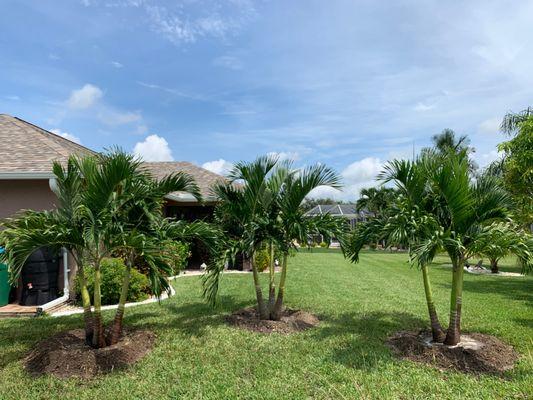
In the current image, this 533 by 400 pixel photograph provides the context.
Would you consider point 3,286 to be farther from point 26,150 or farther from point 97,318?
point 97,318

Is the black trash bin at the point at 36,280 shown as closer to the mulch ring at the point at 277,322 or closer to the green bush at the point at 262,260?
the mulch ring at the point at 277,322

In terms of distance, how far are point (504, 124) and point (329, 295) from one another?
37.0 ft

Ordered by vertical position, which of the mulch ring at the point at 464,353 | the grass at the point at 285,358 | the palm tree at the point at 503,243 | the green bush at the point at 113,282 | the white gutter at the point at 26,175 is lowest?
the grass at the point at 285,358

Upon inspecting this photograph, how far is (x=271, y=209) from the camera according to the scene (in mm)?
7035

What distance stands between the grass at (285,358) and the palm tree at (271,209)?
Result: 3.55 ft

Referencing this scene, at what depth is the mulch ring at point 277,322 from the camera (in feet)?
21.2

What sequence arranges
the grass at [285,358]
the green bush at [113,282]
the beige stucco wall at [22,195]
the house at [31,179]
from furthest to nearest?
the beige stucco wall at [22,195], the green bush at [113,282], the house at [31,179], the grass at [285,358]

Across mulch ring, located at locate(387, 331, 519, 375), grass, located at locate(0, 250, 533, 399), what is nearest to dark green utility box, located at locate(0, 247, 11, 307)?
grass, located at locate(0, 250, 533, 399)

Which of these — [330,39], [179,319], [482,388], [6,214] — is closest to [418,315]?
[482,388]

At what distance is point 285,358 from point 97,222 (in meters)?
3.18

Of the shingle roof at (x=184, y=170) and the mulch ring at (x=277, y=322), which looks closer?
the mulch ring at (x=277, y=322)

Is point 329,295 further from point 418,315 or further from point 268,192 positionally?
point 268,192

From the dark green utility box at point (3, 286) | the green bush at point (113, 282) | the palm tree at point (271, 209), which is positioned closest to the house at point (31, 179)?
the dark green utility box at point (3, 286)

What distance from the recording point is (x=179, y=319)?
23.3 feet
